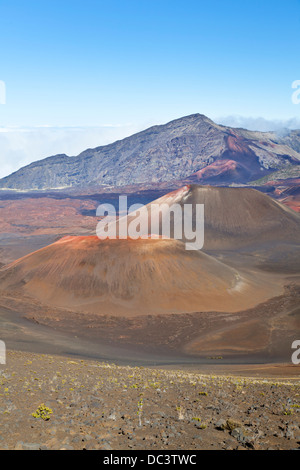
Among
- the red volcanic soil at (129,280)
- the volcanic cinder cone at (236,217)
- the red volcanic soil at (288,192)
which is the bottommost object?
the red volcanic soil at (129,280)

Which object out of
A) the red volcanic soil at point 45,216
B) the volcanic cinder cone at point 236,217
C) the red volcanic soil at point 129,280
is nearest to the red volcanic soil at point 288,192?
the volcanic cinder cone at point 236,217

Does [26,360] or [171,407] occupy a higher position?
[171,407]

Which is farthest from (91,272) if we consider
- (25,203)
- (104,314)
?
(25,203)

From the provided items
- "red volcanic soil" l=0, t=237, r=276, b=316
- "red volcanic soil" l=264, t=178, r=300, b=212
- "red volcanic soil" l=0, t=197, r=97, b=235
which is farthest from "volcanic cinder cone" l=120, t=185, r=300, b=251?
"red volcanic soil" l=0, t=197, r=97, b=235

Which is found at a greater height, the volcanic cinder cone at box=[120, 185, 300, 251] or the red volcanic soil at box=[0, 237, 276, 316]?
the volcanic cinder cone at box=[120, 185, 300, 251]

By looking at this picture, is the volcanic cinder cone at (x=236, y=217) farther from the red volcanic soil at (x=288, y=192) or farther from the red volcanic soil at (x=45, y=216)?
the red volcanic soil at (x=45, y=216)

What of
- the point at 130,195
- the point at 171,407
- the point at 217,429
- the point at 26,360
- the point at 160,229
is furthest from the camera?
the point at 130,195

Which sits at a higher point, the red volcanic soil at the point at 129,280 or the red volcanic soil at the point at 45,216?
the red volcanic soil at the point at 45,216

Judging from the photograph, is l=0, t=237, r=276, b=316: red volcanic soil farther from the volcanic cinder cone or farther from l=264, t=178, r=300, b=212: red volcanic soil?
l=264, t=178, r=300, b=212: red volcanic soil
